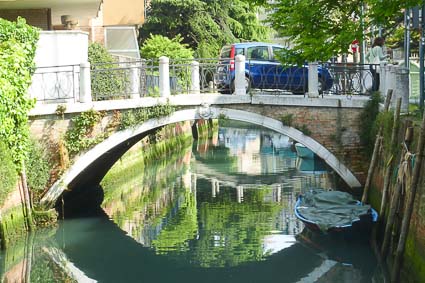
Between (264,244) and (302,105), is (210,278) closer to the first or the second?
(264,244)

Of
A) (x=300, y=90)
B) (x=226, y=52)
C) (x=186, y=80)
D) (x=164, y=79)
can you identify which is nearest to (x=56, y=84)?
(x=164, y=79)

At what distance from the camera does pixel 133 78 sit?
59.2 ft

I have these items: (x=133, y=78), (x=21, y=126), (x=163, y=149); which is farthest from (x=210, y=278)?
(x=163, y=149)

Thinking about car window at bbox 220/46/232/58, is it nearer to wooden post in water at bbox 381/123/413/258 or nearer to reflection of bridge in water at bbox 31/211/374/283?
reflection of bridge in water at bbox 31/211/374/283

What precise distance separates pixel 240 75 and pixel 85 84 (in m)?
3.42

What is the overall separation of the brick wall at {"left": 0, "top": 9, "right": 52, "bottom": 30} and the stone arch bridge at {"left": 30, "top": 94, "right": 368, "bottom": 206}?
4857 millimetres

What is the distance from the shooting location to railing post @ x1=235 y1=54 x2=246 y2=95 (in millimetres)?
18031

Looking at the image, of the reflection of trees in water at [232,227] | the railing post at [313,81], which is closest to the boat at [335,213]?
the reflection of trees in water at [232,227]

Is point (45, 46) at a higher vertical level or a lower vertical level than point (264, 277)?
higher

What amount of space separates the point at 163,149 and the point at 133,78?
39.9ft

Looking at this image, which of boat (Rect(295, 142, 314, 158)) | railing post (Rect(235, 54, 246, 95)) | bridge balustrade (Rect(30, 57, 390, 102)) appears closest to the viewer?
bridge balustrade (Rect(30, 57, 390, 102))

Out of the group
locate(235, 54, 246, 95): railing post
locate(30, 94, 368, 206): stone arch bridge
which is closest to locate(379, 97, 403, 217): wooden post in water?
locate(30, 94, 368, 206): stone arch bridge

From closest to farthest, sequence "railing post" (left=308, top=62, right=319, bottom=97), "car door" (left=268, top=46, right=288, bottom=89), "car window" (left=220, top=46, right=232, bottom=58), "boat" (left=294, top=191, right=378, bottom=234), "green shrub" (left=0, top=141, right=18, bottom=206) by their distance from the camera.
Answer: "green shrub" (left=0, top=141, right=18, bottom=206)
"boat" (left=294, top=191, right=378, bottom=234)
"railing post" (left=308, top=62, right=319, bottom=97)
"car door" (left=268, top=46, right=288, bottom=89)
"car window" (left=220, top=46, right=232, bottom=58)

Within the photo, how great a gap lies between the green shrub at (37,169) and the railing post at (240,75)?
4.38 metres
